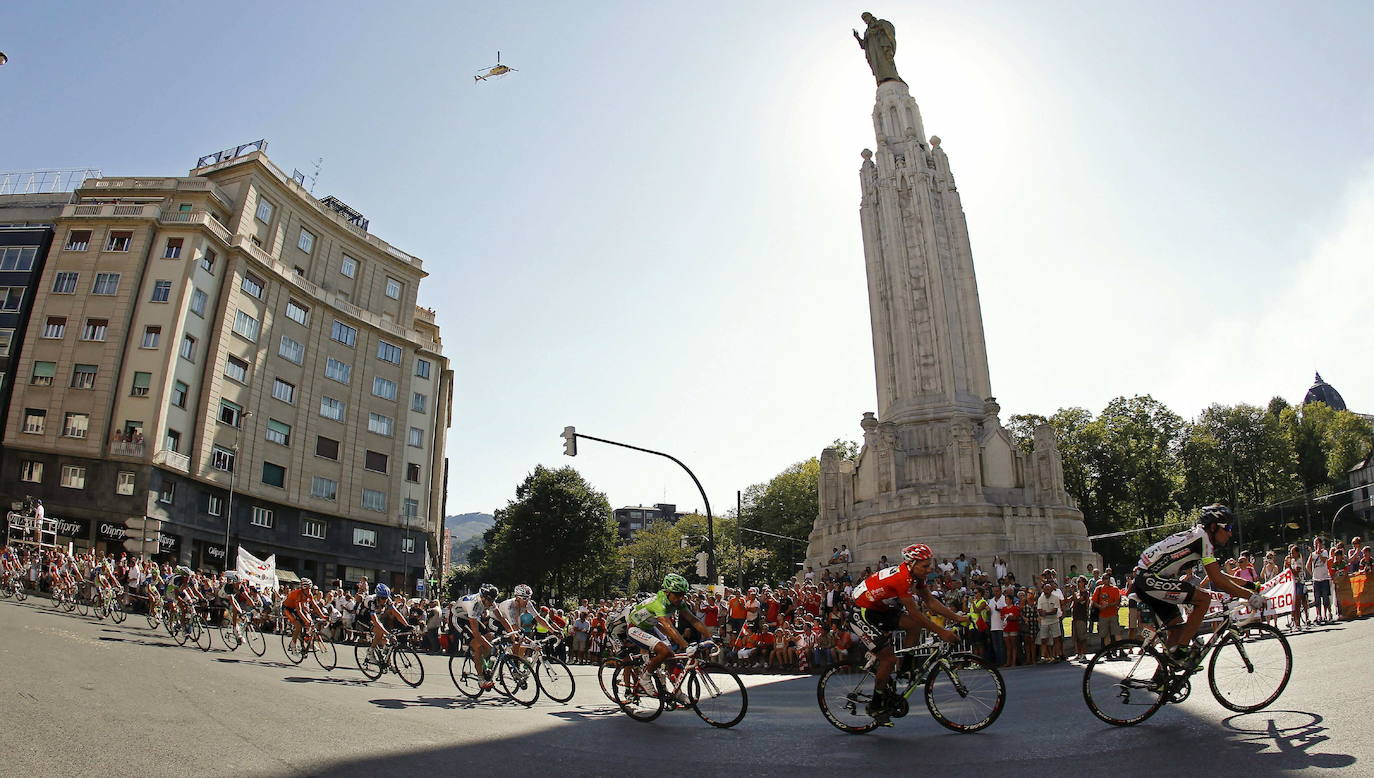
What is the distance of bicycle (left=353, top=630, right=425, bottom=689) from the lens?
13.2 meters

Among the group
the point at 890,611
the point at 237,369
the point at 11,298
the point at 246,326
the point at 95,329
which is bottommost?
the point at 890,611

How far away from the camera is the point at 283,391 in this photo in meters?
44.6

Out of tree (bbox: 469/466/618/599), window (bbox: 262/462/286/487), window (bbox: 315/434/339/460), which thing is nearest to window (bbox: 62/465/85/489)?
window (bbox: 262/462/286/487)

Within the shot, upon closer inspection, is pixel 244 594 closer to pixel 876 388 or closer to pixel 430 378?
pixel 876 388

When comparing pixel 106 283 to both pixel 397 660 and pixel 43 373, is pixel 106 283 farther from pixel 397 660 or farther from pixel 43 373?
pixel 397 660

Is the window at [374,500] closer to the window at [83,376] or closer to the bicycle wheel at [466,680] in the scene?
the window at [83,376]

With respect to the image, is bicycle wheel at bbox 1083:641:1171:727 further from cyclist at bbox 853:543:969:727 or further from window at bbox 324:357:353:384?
window at bbox 324:357:353:384

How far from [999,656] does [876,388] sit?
19.8 m

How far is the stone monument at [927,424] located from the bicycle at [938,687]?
20968 mm

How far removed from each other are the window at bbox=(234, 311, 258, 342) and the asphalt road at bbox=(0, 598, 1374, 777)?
112 feet

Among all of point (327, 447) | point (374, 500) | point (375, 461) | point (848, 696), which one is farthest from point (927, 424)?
point (327, 447)

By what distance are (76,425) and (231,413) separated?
20.8 feet

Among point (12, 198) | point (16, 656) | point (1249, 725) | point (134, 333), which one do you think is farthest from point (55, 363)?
point (1249, 725)

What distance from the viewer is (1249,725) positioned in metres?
6.32
